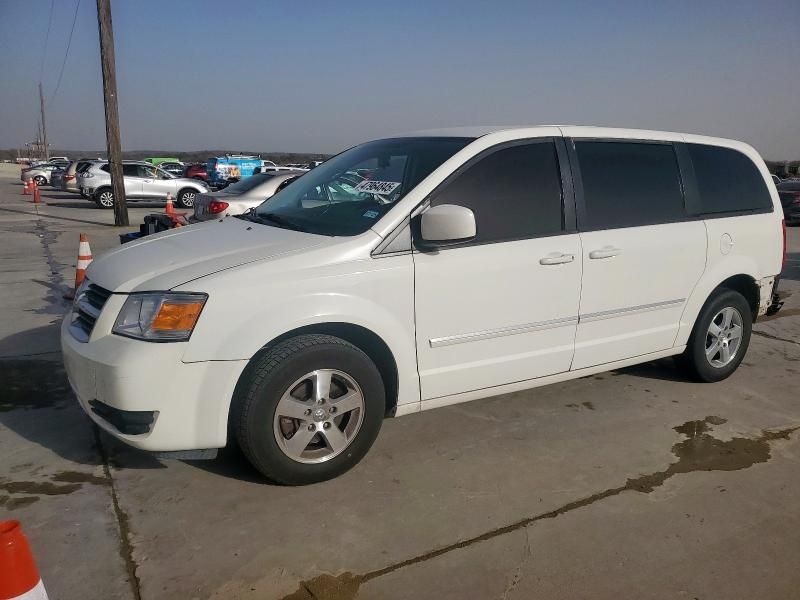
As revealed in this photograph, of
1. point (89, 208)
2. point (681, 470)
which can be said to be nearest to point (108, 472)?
point (681, 470)

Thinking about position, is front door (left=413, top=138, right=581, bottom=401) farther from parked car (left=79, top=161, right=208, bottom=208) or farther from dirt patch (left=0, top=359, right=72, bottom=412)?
parked car (left=79, top=161, right=208, bottom=208)

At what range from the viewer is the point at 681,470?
3.62m

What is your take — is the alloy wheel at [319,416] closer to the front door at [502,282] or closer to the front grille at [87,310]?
the front door at [502,282]

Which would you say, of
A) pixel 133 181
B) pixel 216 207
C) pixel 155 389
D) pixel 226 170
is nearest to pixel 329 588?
pixel 155 389

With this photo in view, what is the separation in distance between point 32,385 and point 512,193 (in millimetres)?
3552

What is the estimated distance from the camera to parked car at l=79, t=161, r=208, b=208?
2133cm

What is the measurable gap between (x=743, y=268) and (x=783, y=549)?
2.50 meters

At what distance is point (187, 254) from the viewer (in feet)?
11.2

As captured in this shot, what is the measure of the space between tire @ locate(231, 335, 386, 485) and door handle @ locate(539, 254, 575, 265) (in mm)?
1204

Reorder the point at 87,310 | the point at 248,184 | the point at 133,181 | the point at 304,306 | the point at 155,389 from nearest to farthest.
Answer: the point at 155,389
the point at 304,306
the point at 87,310
the point at 248,184
the point at 133,181

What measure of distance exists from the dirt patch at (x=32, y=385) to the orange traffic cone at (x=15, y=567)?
8.81ft

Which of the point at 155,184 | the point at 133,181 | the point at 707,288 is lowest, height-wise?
the point at 707,288

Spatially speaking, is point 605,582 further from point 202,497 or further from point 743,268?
point 743,268

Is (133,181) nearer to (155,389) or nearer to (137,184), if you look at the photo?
(137,184)
